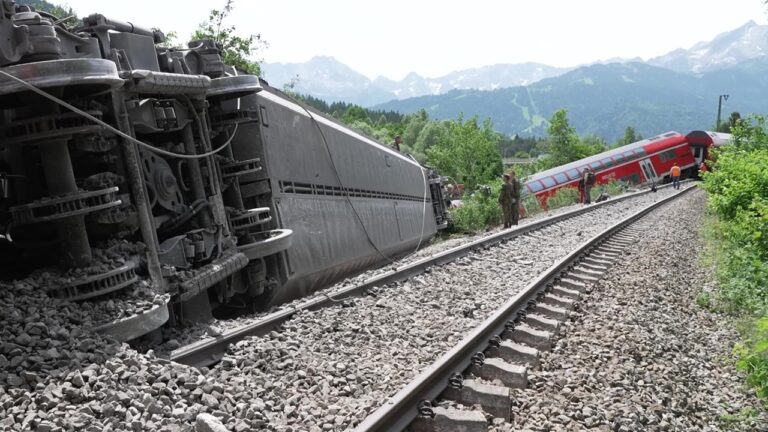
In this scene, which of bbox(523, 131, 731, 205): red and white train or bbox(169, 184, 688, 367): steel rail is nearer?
bbox(169, 184, 688, 367): steel rail

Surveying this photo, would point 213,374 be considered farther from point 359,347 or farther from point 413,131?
point 413,131

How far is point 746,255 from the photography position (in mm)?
10008

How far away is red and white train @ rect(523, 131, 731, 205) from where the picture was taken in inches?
1491

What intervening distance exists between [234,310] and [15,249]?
2.78 m

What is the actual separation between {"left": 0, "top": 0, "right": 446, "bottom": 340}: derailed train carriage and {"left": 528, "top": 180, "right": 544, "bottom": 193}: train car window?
93.1 feet

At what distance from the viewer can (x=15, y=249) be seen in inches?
209

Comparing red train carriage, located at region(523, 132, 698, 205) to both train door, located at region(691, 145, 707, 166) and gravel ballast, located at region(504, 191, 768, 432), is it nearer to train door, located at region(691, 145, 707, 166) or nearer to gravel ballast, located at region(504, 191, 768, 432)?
train door, located at region(691, 145, 707, 166)

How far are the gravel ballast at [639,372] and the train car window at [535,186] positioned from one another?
2785 cm

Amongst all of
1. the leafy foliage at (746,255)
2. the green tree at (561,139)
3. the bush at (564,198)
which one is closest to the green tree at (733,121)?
the bush at (564,198)

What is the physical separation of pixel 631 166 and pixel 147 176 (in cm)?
3783

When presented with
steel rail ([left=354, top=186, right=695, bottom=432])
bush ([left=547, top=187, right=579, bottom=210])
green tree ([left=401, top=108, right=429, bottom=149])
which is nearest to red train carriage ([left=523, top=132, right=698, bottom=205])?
bush ([left=547, top=187, right=579, bottom=210])

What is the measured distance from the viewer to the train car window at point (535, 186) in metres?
36.5

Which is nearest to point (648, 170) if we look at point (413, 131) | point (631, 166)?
point (631, 166)

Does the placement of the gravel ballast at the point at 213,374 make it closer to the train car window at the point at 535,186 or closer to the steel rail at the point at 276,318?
the steel rail at the point at 276,318
